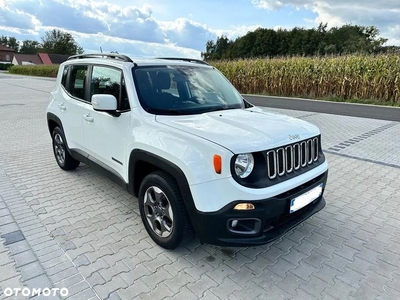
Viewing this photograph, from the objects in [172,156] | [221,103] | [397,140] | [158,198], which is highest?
[221,103]

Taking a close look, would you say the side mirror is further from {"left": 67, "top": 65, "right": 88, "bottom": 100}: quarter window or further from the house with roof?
the house with roof

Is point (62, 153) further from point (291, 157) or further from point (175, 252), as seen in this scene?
point (291, 157)

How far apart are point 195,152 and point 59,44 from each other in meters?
92.9

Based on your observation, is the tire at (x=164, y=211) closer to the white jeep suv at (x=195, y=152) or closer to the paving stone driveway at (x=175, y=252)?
the white jeep suv at (x=195, y=152)

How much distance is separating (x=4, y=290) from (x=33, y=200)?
69.6 inches

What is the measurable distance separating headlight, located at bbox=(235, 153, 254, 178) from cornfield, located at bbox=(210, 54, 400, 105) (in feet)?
49.8

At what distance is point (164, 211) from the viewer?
2.76 meters

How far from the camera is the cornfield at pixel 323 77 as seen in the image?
14.6m

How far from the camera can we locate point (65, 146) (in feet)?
15.2

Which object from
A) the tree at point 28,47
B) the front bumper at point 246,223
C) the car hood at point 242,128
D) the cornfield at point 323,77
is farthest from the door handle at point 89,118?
the tree at point 28,47

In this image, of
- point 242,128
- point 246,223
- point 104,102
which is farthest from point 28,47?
point 246,223

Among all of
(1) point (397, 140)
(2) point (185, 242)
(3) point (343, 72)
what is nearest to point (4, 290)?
(2) point (185, 242)

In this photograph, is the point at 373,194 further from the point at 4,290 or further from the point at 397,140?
the point at 4,290

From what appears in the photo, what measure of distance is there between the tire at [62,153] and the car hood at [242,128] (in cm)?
258
